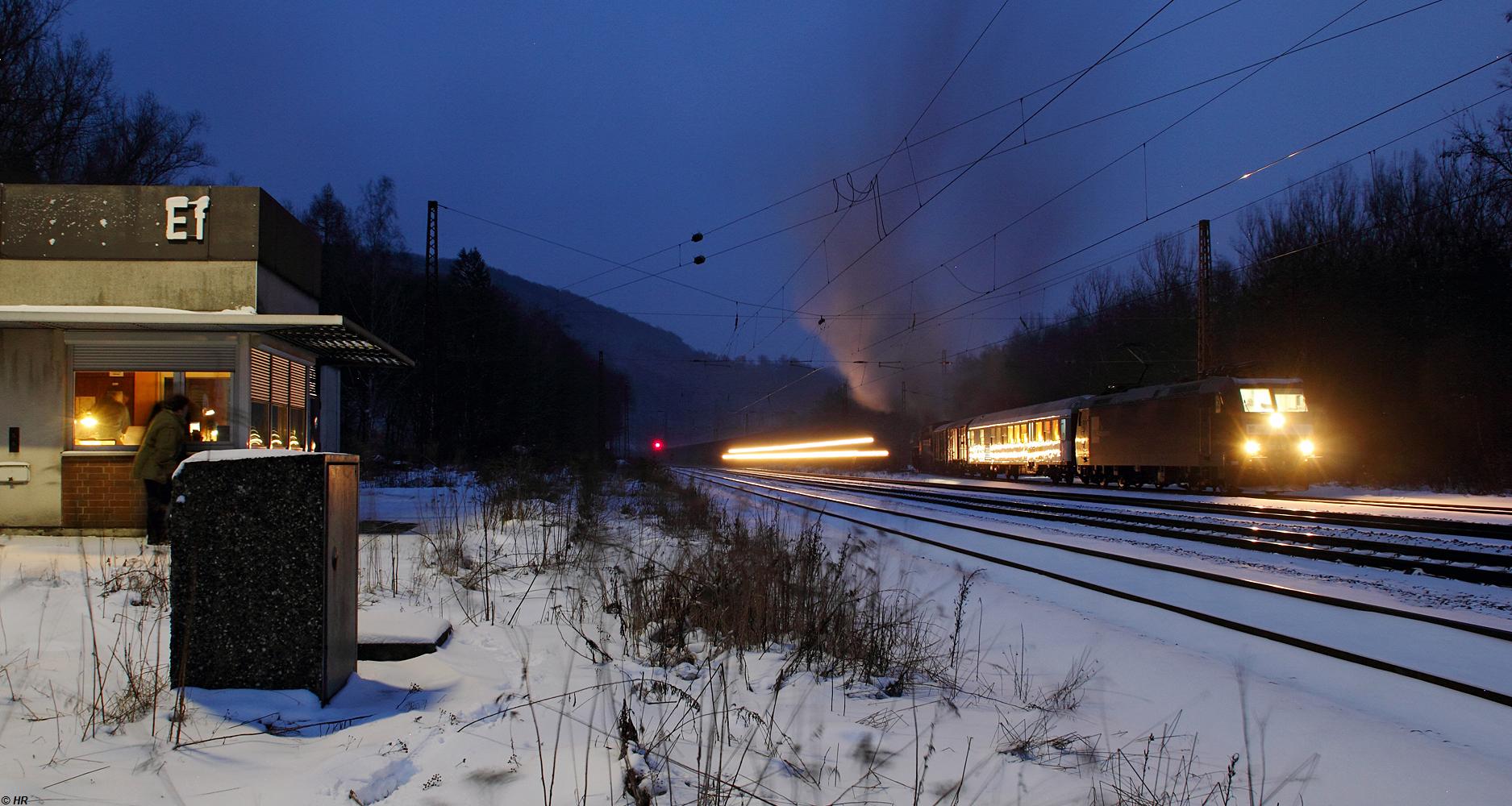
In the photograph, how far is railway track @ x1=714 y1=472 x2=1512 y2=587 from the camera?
31.0 feet

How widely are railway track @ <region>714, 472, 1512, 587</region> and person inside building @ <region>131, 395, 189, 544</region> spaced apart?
14022 millimetres

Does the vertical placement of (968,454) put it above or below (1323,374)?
below

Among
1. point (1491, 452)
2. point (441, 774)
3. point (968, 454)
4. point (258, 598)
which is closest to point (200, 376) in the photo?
point (258, 598)

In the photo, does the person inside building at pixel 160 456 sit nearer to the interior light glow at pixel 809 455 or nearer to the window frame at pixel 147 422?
the window frame at pixel 147 422

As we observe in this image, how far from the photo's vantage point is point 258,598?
12.3ft

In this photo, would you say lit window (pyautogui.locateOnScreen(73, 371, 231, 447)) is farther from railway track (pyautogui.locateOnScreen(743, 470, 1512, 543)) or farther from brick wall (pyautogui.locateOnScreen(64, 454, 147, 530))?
railway track (pyautogui.locateOnScreen(743, 470, 1512, 543))

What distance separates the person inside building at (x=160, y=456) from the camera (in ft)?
34.9

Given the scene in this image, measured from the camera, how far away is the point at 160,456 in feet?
35.0

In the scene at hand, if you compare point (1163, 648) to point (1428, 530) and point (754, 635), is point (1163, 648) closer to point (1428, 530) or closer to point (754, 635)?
point (754, 635)

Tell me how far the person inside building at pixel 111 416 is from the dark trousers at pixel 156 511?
7.47 ft

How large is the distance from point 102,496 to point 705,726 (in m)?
12.4

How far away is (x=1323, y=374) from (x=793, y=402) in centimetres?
9011

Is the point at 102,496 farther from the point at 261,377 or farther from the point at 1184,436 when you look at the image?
the point at 1184,436

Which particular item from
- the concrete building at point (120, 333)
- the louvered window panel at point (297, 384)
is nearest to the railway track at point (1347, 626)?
the concrete building at point (120, 333)
